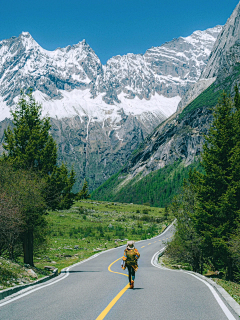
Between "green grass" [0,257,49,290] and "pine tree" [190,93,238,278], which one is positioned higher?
"pine tree" [190,93,238,278]

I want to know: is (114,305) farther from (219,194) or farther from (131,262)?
(219,194)

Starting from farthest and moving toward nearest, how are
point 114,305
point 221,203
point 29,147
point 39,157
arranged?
point 221,203
point 39,157
point 29,147
point 114,305

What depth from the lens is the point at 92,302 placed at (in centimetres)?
855

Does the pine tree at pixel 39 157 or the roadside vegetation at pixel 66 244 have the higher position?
the pine tree at pixel 39 157

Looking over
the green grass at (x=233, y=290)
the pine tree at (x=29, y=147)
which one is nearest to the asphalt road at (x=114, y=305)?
the green grass at (x=233, y=290)

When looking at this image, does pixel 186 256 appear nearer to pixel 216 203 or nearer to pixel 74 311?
pixel 216 203

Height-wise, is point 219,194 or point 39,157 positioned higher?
point 39,157

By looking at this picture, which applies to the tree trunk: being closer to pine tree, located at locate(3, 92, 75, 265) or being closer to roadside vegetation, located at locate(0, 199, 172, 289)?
roadside vegetation, located at locate(0, 199, 172, 289)

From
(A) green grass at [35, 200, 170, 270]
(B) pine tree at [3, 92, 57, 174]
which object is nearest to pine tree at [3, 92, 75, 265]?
(B) pine tree at [3, 92, 57, 174]

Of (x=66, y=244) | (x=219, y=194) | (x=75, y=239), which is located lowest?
(x=75, y=239)

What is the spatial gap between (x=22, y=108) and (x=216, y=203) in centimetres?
1731

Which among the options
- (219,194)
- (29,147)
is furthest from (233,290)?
(29,147)

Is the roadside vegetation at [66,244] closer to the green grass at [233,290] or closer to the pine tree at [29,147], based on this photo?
the pine tree at [29,147]

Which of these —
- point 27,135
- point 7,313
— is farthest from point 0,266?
point 27,135
